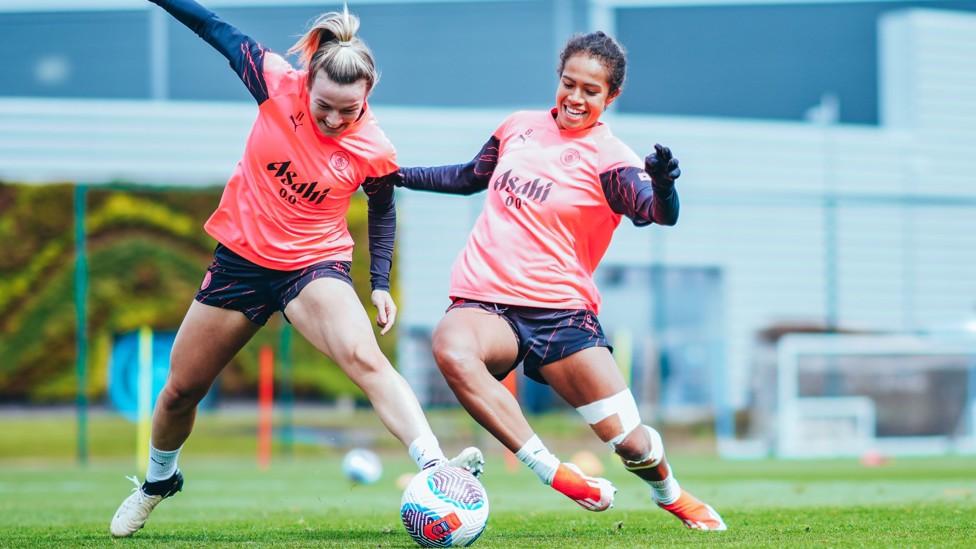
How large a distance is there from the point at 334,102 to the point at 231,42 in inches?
25.9

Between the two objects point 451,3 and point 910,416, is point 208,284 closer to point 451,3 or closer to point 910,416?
point 910,416

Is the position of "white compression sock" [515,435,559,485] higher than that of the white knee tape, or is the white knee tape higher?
the white knee tape

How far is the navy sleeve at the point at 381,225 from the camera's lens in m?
4.83

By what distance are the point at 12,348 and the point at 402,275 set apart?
5.25 metres

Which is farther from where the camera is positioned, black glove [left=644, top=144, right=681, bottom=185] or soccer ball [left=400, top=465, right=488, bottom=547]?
black glove [left=644, top=144, right=681, bottom=185]

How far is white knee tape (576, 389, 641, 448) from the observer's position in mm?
4656

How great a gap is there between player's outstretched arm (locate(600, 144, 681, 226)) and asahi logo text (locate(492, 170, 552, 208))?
0.25 m

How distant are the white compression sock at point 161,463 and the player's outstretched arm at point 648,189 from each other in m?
2.16

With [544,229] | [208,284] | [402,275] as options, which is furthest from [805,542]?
[402,275]

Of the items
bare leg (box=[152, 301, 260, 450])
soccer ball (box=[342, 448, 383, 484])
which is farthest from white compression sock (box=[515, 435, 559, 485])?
soccer ball (box=[342, 448, 383, 484])

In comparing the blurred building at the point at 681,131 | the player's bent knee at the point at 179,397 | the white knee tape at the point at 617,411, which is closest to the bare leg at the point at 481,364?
the white knee tape at the point at 617,411

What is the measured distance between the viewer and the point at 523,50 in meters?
20.6

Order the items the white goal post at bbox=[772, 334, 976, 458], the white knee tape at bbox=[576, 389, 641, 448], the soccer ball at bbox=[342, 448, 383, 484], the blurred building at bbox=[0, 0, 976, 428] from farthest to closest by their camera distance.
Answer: the blurred building at bbox=[0, 0, 976, 428], the white goal post at bbox=[772, 334, 976, 458], the soccer ball at bbox=[342, 448, 383, 484], the white knee tape at bbox=[576, 389, 641, 448]

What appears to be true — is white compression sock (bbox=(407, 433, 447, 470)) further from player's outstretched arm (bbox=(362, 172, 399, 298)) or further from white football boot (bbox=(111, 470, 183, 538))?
white football boot (bbox=(111, 470, 183, 538))
